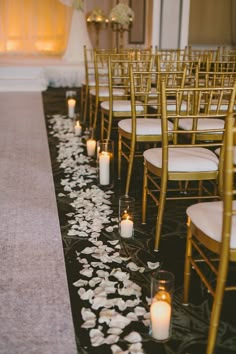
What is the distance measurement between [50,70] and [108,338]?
26.9 feet

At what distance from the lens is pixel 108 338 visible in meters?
1.98

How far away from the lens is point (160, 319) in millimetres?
1912

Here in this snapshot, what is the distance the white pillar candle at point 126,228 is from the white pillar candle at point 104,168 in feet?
3.02

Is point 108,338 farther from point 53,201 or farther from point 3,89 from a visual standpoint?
point 3,89

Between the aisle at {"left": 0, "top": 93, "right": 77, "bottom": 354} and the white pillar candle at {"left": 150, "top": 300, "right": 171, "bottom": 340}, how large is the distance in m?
0.34

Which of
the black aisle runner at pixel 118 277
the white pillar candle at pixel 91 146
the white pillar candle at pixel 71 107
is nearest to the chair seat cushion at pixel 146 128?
the black aisle runner at pixel 118 277

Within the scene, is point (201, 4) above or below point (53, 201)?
above

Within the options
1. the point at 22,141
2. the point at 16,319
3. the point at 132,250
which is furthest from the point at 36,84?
the point at 16,319

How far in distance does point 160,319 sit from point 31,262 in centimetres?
92

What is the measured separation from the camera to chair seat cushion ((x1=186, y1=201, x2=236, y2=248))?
5.94 ft

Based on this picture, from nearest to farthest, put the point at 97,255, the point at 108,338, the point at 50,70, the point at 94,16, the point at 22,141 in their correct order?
the point at 108,338
the point at 97,255
the point at 22,141
the point at 50,70
the point at 94,16

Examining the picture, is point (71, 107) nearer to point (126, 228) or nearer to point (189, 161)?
point (126, 228)

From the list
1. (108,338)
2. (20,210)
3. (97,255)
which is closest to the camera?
(108,338)

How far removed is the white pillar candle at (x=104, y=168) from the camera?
3.70 meters
